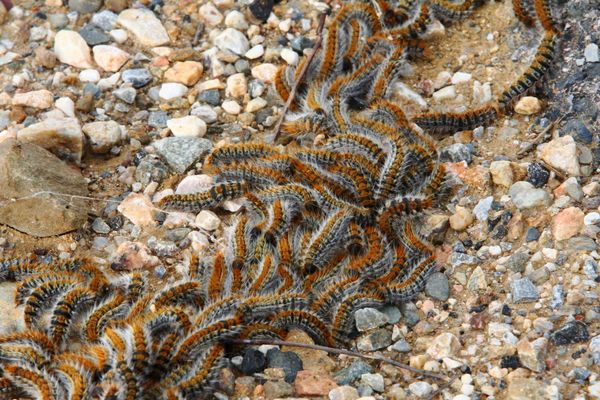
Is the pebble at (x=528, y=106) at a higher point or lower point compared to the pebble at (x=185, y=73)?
higher

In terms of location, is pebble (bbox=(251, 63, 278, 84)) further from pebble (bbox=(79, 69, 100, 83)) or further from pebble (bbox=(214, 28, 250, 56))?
pebble (bbox=(79, 69, 100, 83))

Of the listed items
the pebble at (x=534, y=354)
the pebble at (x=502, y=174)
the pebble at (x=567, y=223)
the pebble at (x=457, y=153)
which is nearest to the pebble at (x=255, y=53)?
the pebble at (x=457, y=153)

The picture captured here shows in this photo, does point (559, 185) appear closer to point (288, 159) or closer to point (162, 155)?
point (288, 159)

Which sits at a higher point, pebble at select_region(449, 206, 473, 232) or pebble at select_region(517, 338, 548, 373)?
pebble at select_region(517, 338, 548, 373)

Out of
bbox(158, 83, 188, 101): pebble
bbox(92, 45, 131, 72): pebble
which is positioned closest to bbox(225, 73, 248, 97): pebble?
bbox(158, 83, 188, 101): pebble

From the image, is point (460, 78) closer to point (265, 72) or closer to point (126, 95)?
point (265, 72)

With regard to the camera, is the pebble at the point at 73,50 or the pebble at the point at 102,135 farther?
the pebble at the point at 73,50

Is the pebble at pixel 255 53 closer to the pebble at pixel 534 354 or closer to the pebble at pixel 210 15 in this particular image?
the pebble at pixel 210 15
